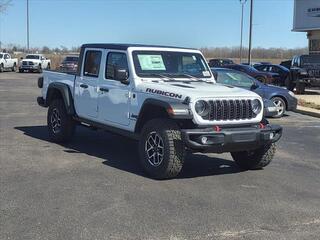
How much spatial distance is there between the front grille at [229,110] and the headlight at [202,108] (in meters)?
0.06

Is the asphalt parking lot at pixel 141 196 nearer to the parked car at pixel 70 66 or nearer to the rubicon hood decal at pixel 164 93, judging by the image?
the rubicon hood decal at pixel 164 93

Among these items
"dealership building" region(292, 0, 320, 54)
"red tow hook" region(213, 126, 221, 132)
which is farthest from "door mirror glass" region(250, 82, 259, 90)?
"dealership building" region(292, 0, 320, 54)

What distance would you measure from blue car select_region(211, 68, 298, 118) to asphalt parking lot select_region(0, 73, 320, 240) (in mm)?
5642

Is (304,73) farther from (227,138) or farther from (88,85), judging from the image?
(227,138)

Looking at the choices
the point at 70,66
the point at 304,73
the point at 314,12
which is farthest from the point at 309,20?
the point at 70,66

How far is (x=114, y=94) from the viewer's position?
29.0 ft

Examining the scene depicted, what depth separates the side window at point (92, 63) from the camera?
955 cm

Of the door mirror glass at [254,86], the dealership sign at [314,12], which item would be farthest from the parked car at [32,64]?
the door mirror glass at [254,86]

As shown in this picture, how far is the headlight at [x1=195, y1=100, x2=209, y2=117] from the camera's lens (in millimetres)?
7449

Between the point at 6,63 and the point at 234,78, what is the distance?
39.2 meters

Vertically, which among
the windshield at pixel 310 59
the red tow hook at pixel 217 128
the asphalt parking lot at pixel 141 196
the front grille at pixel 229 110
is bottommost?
the asphalt parking lot at pixel 141 196

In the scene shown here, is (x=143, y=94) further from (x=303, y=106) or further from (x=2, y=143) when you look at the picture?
(x=303, y=106)

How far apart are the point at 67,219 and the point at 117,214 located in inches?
21.5

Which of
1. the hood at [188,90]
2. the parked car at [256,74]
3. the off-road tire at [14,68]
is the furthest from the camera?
the off-road tire at [14,68]
